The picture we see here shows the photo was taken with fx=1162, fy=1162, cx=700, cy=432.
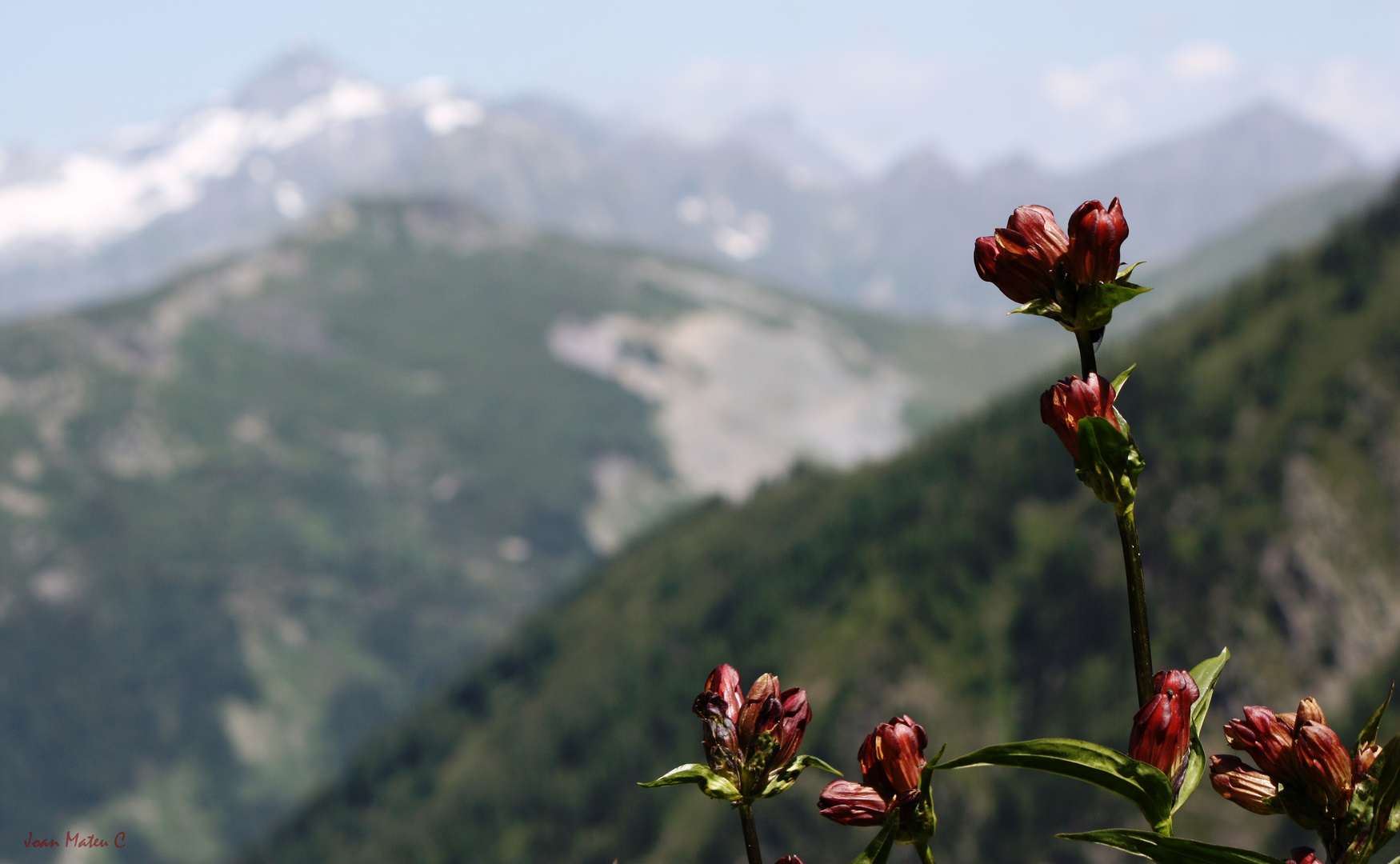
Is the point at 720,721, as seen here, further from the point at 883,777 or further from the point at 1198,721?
the point at 1198,721

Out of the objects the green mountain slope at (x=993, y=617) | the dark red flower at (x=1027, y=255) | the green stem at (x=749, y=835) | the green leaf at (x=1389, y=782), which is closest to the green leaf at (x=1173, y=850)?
the green leaf at (x=1389, y=782)

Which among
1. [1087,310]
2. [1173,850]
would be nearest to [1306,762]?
[1173,850]

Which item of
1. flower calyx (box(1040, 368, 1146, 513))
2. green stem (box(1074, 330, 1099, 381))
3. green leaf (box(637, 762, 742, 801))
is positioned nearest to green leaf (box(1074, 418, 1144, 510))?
flower calyx (box(1040, 368, 1146, 513))

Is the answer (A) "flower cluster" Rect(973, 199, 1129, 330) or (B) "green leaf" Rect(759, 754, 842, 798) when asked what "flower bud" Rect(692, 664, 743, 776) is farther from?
(A) "flower cluster" Rect(973, 199, 1129, 330)

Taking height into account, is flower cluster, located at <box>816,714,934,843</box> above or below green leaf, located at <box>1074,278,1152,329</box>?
below

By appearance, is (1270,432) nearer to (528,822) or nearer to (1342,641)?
(1342,641)

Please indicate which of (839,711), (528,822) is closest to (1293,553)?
(839,711)

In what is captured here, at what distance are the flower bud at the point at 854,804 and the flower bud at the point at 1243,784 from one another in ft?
2.09

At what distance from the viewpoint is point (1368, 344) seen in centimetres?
10756

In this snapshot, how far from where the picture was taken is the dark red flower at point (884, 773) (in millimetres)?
2207

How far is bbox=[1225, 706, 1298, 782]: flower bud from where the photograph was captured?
2090 mm

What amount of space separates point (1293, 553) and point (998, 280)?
10983 cm

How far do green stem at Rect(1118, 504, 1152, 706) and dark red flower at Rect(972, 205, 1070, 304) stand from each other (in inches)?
18.5

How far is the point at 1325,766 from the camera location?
2051 mm
